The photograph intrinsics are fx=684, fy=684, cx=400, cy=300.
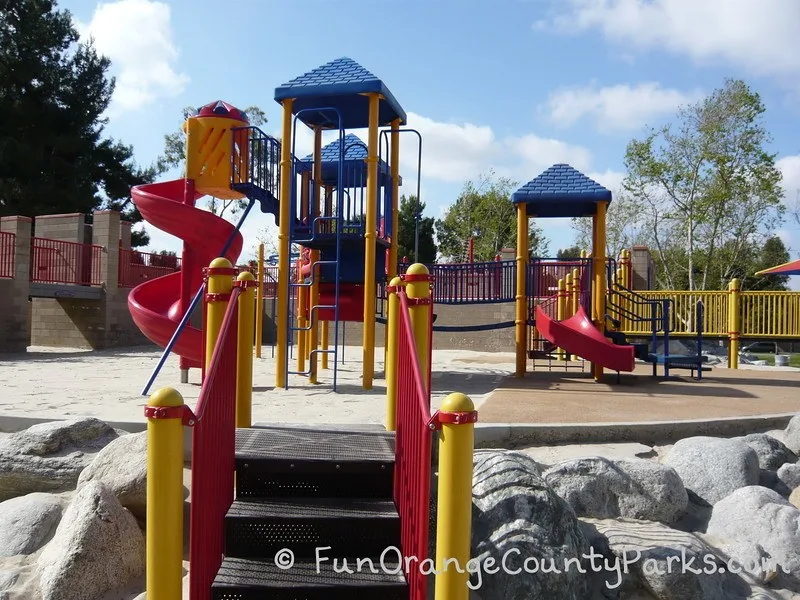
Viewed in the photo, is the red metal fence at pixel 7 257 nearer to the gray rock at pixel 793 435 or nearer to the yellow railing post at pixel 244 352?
the yellow railing post at pixel 244 352

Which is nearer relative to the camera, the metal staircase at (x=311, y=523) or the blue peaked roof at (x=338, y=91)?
the metal staircase at (x=311, y=523)

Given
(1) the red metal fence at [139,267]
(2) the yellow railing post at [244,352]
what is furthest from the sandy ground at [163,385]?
(1) the red metal fence at [139,267]

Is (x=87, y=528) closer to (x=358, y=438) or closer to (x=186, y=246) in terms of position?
(x=358, y=438)

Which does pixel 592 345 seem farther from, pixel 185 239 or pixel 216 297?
pixel 216 297

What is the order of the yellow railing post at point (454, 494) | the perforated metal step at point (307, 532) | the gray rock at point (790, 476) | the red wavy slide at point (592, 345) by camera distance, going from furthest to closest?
1. the red wavy slide at point (592, 345)
2. the gray rock at point (790, 476)
3. the perforated metal step at point (307, 532)
4. the yellow railing post at point (454, 494)

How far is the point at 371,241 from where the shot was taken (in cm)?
941

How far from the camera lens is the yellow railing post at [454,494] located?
256 cm

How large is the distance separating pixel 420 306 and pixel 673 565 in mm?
2134

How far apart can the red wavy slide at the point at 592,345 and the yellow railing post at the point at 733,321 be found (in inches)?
256

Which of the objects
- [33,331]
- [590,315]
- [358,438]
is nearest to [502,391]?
[590,315]

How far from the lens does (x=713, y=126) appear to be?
29688 millimetres

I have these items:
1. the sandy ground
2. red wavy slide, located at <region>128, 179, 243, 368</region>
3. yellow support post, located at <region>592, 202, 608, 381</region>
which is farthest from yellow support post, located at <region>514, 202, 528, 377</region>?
red wavy slide, located at <region>128, 179, 243, 368</region>

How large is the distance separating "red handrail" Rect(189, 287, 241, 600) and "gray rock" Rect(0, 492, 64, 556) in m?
1.70

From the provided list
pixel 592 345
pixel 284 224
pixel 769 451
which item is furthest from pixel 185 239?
pixel 769 451
